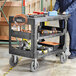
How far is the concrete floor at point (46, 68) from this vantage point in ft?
12.3

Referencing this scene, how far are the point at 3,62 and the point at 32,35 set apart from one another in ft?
3.45

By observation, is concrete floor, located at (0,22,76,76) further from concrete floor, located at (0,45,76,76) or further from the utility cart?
the utility cart

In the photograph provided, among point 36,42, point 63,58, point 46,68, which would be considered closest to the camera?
point 36,42

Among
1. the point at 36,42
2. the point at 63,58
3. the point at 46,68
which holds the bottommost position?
the point at 46,68

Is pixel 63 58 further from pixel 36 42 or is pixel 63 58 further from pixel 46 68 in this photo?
pixel 36 42

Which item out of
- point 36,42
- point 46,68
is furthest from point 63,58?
point 36,42

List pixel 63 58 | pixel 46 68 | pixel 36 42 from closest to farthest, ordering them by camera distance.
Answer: pixel 36 42 < pixel 46 68 < pixel 63 58

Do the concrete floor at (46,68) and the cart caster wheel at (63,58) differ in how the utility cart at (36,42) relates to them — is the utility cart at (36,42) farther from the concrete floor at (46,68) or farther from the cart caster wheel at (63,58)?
the concrete floor at (46,68)

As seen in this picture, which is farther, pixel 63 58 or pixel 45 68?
pixel 63 58

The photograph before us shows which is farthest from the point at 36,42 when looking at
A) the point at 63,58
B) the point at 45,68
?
the point at 63,58

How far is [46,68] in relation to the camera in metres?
4.05

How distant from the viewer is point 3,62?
4.39 metres

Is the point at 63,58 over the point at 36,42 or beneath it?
beneath

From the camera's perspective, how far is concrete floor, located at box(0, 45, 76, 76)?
376 centimetres
